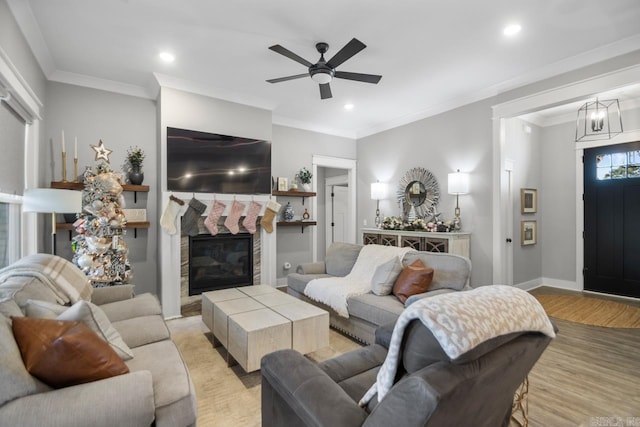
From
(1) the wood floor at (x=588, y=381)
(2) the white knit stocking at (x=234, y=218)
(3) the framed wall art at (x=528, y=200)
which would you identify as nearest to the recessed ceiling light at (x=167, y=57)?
(2) the white knit stocking at (x=234, y=218)

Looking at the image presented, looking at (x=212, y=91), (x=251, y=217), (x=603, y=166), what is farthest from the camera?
(x=603, y=166)

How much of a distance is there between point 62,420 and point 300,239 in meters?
4.35

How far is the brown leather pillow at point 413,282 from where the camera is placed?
9.02 feet

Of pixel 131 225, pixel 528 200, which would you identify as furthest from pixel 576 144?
pixel 131 225

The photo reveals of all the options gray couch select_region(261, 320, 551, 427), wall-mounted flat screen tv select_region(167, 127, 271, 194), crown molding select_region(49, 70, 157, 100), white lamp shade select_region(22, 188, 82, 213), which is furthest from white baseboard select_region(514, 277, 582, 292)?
crown molding select_region(49, 70, 157, 100)

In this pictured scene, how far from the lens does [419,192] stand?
496 cm

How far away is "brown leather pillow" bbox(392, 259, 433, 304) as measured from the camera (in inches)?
108

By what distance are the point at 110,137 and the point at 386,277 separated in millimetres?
3686

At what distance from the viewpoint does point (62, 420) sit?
1.03 m

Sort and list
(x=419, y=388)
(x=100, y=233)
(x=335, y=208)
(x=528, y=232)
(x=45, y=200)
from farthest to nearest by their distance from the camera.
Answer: (x=335, y=208)
(x=528, y=232)
(x=100, y=233)
(x=45, y=200)
(x=419, y=388)

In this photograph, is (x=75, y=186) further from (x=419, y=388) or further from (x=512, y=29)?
(x=512, y=29)

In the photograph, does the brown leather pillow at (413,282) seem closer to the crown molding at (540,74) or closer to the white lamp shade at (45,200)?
the crown molding at (540,74)

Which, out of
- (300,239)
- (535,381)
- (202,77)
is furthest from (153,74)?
(535,381)

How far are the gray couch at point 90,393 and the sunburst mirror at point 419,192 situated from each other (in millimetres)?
4068
